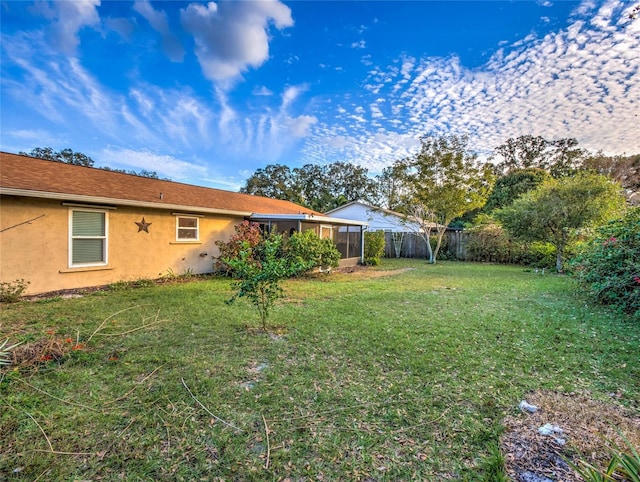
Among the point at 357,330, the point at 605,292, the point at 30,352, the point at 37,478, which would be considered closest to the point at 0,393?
the point at 30,352

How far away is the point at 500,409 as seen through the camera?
8.86 feet

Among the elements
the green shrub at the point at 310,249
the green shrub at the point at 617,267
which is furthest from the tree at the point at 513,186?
the green shrub at the point at 310,249

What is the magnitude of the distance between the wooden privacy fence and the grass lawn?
12551mm

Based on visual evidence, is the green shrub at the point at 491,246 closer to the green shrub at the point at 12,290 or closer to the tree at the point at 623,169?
the tree at the point at 623,169

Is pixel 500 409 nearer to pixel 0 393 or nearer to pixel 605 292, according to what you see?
pixel 0 393

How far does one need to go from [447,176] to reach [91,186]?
14745 mm

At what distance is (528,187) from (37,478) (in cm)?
2901

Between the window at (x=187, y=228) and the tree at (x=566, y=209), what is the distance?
13.0m

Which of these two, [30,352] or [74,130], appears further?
[74,130]

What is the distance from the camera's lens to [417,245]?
1933 cm

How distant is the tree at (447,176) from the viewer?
14945 millimetres

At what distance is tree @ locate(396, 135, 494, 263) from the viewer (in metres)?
14.9

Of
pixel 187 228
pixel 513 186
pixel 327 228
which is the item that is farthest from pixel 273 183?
pixel 187 228

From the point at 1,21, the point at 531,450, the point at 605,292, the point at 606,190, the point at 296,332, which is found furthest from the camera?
the point at 606,190
